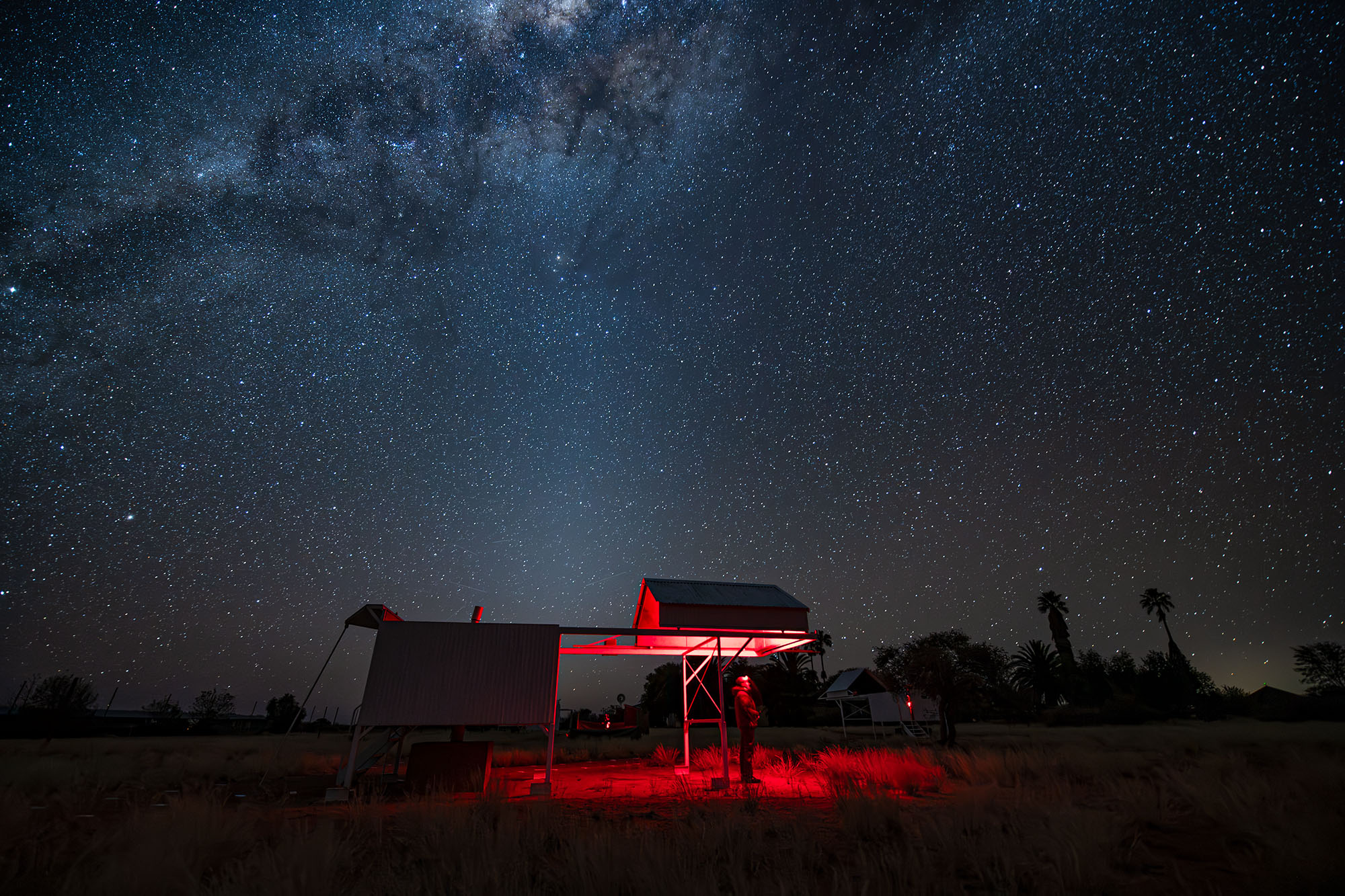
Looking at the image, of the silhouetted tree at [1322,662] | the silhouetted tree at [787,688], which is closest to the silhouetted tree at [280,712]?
the silhouetted tree at [787,688]

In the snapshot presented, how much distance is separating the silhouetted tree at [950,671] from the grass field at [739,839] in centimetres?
1057

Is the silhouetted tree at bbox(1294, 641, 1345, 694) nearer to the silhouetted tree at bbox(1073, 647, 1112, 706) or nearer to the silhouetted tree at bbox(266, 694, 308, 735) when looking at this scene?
the silhouetted tree at bbox(1073, 647, 1112, 706)

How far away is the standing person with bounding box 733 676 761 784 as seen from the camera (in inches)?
479

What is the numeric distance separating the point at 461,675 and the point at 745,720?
6382 mm

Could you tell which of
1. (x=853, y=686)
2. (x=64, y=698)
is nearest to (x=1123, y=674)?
(x=853, y=686)

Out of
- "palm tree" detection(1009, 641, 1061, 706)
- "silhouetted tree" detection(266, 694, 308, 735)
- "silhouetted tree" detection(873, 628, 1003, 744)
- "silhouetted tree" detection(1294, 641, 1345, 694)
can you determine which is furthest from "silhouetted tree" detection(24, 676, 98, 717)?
"silhouetted tree" detection(1294, 641, 1345, 694)

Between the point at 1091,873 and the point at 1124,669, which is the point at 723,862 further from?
the point at 1124,669

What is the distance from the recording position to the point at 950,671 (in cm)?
2230

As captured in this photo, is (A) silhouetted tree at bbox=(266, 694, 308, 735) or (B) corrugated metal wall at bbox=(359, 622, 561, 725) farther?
(A) silhouetted tree at bbox=(266, 694, 308, 735)

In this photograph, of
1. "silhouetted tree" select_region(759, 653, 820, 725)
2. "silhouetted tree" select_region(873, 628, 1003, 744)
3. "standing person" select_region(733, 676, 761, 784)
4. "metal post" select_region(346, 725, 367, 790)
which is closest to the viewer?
"metal post" select_region(346, 725, 367, 790)

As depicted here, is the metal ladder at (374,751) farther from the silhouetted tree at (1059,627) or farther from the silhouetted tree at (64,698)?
the silhouetted tree at (1059,627)

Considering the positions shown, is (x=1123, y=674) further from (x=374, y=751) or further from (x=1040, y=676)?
(x=374, y=751)

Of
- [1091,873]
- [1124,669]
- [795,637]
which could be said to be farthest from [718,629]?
[1124,669]

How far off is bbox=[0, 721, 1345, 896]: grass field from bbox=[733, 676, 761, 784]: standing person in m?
0.89
